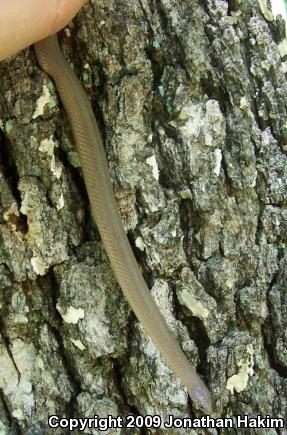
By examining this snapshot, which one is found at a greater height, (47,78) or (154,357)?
(47,78)

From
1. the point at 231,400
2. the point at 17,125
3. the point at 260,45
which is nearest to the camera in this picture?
the point at 17,125

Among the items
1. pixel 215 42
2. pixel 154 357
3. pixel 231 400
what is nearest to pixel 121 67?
pixel 215 42

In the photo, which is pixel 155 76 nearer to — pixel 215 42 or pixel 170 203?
pixel 215 42
